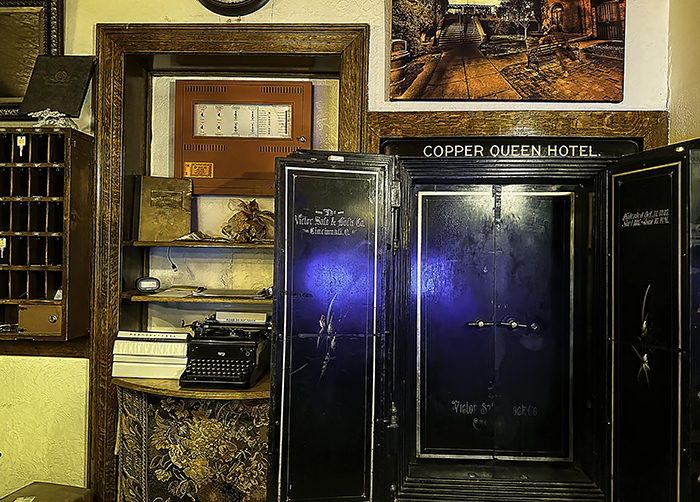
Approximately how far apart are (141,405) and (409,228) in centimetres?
195

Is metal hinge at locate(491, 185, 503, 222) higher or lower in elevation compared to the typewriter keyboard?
higher

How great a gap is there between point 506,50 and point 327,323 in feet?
6.73

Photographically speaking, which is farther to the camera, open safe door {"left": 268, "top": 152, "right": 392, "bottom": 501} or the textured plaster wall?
the textured plaster wall

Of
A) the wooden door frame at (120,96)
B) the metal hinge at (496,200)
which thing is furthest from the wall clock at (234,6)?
the metal hinge at (496,200)

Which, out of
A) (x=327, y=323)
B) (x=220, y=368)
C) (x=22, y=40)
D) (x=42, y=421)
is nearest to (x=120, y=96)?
(x=22, y=40)

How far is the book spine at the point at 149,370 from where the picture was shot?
3102 mm

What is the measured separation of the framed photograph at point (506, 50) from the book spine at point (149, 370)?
2.19 metres

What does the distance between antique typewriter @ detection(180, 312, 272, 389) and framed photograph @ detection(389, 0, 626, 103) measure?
178cm

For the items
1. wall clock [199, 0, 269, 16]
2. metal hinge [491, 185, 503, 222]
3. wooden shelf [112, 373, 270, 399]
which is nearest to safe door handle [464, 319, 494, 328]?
metal hinge [491, 185, 503, 222]

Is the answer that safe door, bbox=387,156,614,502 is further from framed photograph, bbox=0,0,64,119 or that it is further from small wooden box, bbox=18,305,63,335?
framed photograph, bbox=0,0,64,119

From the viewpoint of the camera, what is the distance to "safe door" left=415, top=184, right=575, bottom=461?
3.23 metres

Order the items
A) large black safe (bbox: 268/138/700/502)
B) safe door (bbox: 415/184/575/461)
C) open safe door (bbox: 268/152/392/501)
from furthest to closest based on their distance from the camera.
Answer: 1. safe door (bbox: 415/184/575/461)
2. open safe door (bbox: 268/152/392/501)
3. large black safe (bbox: 268/138/700/502)

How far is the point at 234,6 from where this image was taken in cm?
320

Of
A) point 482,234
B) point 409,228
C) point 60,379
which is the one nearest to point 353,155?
point 409,228
